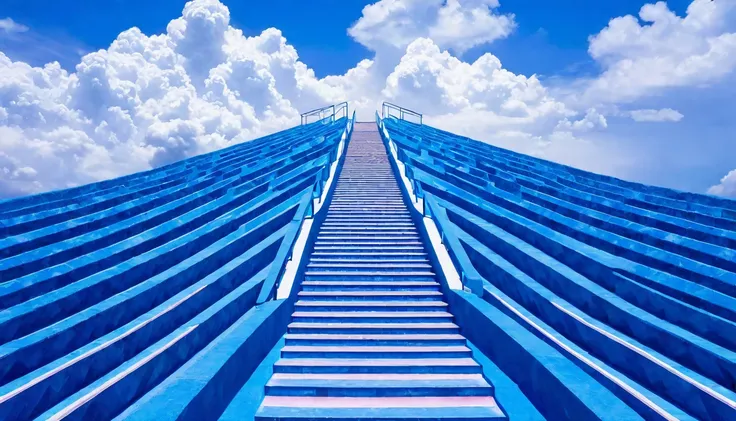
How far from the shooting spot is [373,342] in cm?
712

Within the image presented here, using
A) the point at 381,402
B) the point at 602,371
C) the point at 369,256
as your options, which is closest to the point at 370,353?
the point at 381,402

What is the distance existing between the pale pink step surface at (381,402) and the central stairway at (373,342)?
0.01 meters

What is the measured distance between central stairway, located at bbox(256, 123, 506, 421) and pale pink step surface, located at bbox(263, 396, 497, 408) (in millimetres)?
11

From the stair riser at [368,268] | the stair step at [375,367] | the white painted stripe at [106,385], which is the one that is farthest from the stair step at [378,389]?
the stair riser at [368,268]

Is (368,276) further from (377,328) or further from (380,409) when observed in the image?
(380,409)

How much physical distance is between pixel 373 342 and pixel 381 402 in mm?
1372

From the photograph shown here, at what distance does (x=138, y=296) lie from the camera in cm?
689

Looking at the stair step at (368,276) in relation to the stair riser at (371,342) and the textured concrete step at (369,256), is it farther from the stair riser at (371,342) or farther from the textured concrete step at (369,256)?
the stair riser at (371,342)

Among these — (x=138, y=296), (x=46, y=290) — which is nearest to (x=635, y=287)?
(x=138, y=296)

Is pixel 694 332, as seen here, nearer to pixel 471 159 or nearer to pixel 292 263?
pixel 292 263

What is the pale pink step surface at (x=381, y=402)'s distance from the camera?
5703mm

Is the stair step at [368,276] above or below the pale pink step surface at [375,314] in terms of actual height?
above

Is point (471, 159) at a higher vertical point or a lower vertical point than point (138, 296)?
higher

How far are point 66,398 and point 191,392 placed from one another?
1.55 metres
